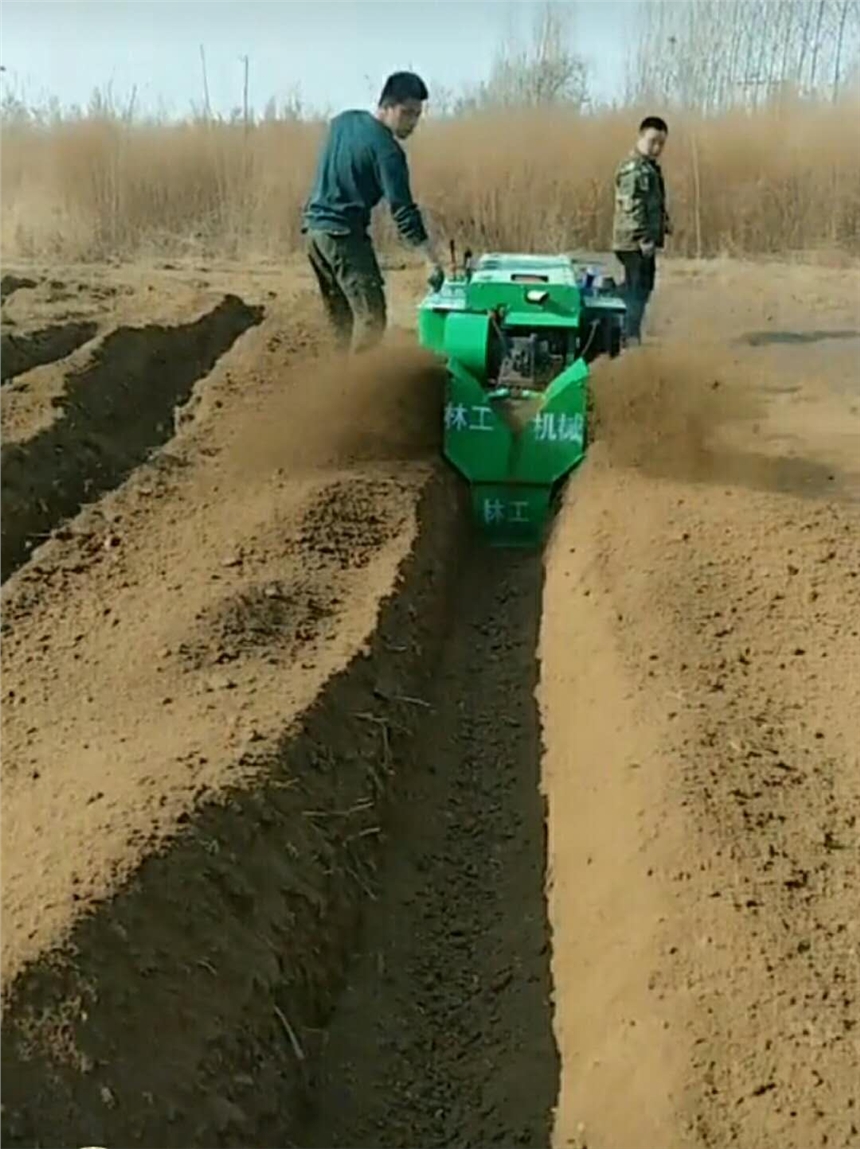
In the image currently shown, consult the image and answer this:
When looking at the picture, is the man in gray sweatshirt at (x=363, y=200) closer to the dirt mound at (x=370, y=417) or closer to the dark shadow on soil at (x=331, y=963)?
the dirt mound at (x=370, y=417)

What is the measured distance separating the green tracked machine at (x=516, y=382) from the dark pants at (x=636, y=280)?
2.75m

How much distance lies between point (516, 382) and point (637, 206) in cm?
361

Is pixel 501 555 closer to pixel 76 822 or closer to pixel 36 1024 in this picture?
pixel 76 822

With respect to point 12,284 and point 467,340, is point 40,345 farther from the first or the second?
point 12,284

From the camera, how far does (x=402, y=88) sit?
8422mm

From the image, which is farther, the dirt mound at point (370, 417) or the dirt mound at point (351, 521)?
the dirt mound at point (370, 417)

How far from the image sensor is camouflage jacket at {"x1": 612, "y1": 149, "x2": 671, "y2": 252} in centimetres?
1191

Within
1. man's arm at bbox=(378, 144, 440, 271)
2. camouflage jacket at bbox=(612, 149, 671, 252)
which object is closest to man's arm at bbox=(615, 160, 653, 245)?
camouflage jacket at bbox=(612, 149, 671, 252)

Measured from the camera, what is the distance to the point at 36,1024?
342 cm

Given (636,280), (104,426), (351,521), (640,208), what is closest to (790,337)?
(636,280)

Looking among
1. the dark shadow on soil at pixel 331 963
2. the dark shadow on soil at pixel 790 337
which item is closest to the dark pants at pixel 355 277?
the dark shadow on soil at pixel 331 963

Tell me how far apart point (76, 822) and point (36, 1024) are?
0.90m

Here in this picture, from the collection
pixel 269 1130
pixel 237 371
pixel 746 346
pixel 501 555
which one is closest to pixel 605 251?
pixel 746 346

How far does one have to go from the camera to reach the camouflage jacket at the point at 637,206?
11.9 meters
